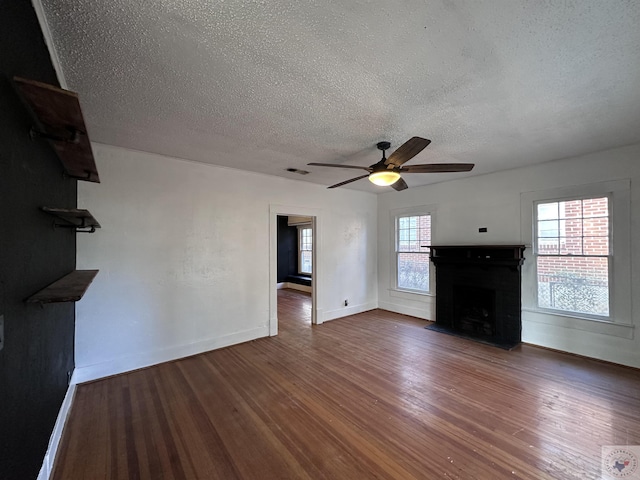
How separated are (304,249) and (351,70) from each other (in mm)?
7554

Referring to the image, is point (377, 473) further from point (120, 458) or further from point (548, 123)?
point (548, 123)

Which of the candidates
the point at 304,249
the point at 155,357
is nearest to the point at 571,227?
the point at 155,357

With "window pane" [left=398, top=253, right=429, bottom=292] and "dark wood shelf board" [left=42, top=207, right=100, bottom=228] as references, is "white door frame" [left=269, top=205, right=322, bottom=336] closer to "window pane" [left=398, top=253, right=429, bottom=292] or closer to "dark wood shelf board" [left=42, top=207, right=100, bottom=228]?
"window pane" [left=398, top=253, right=429, bottom=292]

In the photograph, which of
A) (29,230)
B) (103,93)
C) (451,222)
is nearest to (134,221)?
(103,93)

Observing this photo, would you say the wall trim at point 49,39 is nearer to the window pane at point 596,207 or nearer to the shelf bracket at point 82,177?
the shelf bracket at point 82,177

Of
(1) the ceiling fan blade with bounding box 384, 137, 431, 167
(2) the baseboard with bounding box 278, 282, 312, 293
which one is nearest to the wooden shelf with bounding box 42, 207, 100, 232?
(1) the ceiling fan blade with bounding box 384, 137, 431, 167

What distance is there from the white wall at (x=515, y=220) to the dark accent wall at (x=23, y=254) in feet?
17.2

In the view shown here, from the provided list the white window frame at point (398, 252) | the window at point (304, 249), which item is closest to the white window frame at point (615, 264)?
the white window frame at point (398, 252)

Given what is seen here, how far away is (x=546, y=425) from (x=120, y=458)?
3.33 m

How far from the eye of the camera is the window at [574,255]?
3.45 metres

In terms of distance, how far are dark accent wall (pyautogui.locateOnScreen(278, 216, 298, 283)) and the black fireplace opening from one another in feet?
18.6

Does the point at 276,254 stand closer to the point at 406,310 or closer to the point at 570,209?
the point at 406,310

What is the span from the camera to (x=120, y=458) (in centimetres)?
190

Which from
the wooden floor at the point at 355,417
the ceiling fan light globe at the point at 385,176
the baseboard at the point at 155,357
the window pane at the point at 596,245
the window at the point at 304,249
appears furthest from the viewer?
the window at the point at 304,249
